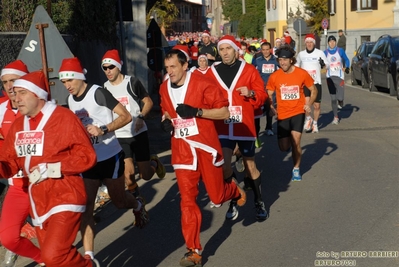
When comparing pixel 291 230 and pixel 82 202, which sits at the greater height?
pixel 82 202

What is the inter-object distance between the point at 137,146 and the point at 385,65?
15279 mm

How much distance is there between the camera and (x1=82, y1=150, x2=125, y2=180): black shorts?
7168 millimetres

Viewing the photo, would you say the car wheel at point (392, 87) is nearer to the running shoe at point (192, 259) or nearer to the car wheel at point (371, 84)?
the car wheel at point (371, 84)

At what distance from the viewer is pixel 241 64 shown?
8336mm

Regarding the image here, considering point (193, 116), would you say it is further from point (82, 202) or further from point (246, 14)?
Result: point (246, 14)

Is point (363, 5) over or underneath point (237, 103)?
over

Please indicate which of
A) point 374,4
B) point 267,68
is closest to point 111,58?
point 267,68

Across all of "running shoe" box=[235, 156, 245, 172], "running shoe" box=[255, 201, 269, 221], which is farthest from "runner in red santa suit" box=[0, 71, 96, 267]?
"running shoe" box=[235, 156, 245, 172]

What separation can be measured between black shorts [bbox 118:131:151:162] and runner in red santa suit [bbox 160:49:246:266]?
2.11 m

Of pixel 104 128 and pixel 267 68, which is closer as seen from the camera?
pixel 104 128

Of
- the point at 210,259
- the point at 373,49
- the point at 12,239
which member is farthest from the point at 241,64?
the point at 373,49

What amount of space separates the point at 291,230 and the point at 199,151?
1.64 m

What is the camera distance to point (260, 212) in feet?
27.6

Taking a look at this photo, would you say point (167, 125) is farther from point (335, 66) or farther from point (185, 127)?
point (335, 66)
